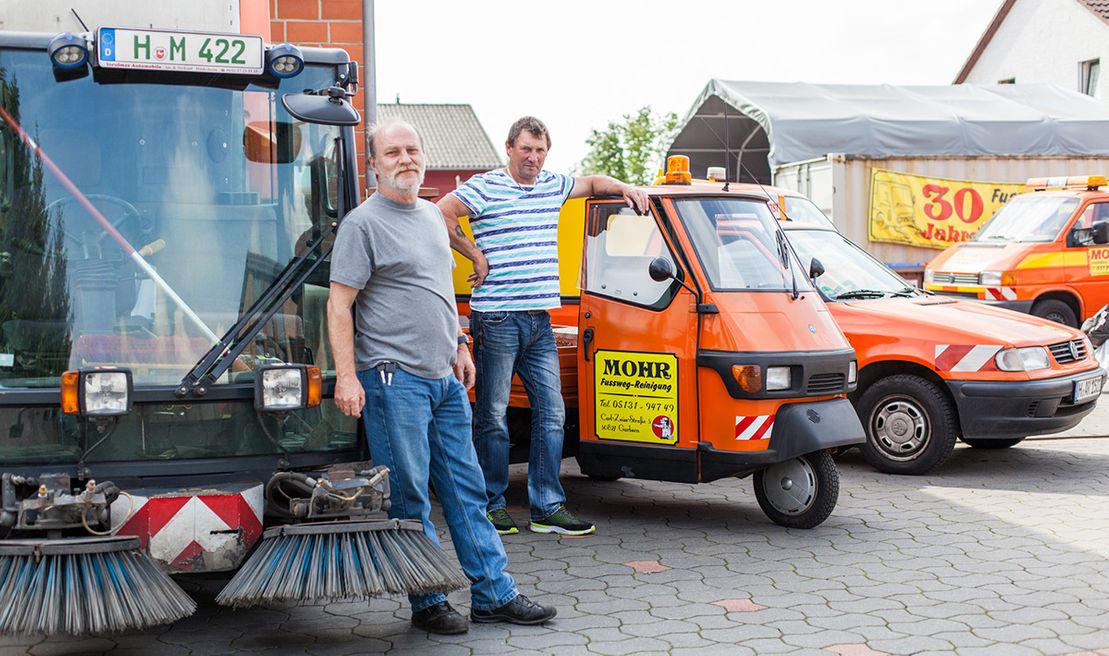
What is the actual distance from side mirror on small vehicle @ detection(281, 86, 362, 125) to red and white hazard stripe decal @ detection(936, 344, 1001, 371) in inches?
196

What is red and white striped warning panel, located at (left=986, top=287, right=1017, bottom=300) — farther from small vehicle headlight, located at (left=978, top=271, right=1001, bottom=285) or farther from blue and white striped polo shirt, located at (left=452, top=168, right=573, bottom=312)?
blue and white striped polo shirt, located at (left=452, top=168, right=573, bottom=312)

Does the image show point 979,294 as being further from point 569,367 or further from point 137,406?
point 137,406

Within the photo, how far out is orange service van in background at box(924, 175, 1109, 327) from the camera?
15273 millimetres

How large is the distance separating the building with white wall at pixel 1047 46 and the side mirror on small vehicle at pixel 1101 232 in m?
21.7

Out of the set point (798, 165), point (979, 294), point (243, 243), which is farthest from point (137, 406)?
point (798, 165)

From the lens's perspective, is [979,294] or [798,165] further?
[798,165]

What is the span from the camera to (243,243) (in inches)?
204

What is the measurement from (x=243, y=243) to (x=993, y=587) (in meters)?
3.61

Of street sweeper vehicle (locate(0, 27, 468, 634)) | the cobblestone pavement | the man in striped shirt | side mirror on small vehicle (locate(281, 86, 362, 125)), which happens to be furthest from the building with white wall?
street sweeper vehicle (locate(0, 27, 468, 634))

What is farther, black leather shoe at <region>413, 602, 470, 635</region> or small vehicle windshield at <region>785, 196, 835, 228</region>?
small vehicle windshield at <region>785, 196, 835, 228</region>

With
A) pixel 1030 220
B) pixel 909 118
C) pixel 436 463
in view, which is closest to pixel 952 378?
pixel 436 463

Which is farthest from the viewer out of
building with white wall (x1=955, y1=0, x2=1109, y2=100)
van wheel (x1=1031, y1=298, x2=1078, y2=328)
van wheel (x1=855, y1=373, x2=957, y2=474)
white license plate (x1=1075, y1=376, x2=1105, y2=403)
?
building with white wall (x1=955, y1=0, x2=1109, y2=100)

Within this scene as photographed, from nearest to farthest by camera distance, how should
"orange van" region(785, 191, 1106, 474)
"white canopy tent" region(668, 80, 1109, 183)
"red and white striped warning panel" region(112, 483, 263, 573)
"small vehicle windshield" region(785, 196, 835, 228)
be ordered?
"red and white striped warning panel" region(112, 483, 263, 573), "orange van" region(785, 191, 1106, 474), "small vehicle windshield" region(785, 196, 835, 228), "white canopy tent" region(668, 80, 1109, 183)

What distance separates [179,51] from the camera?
16.6 feet
